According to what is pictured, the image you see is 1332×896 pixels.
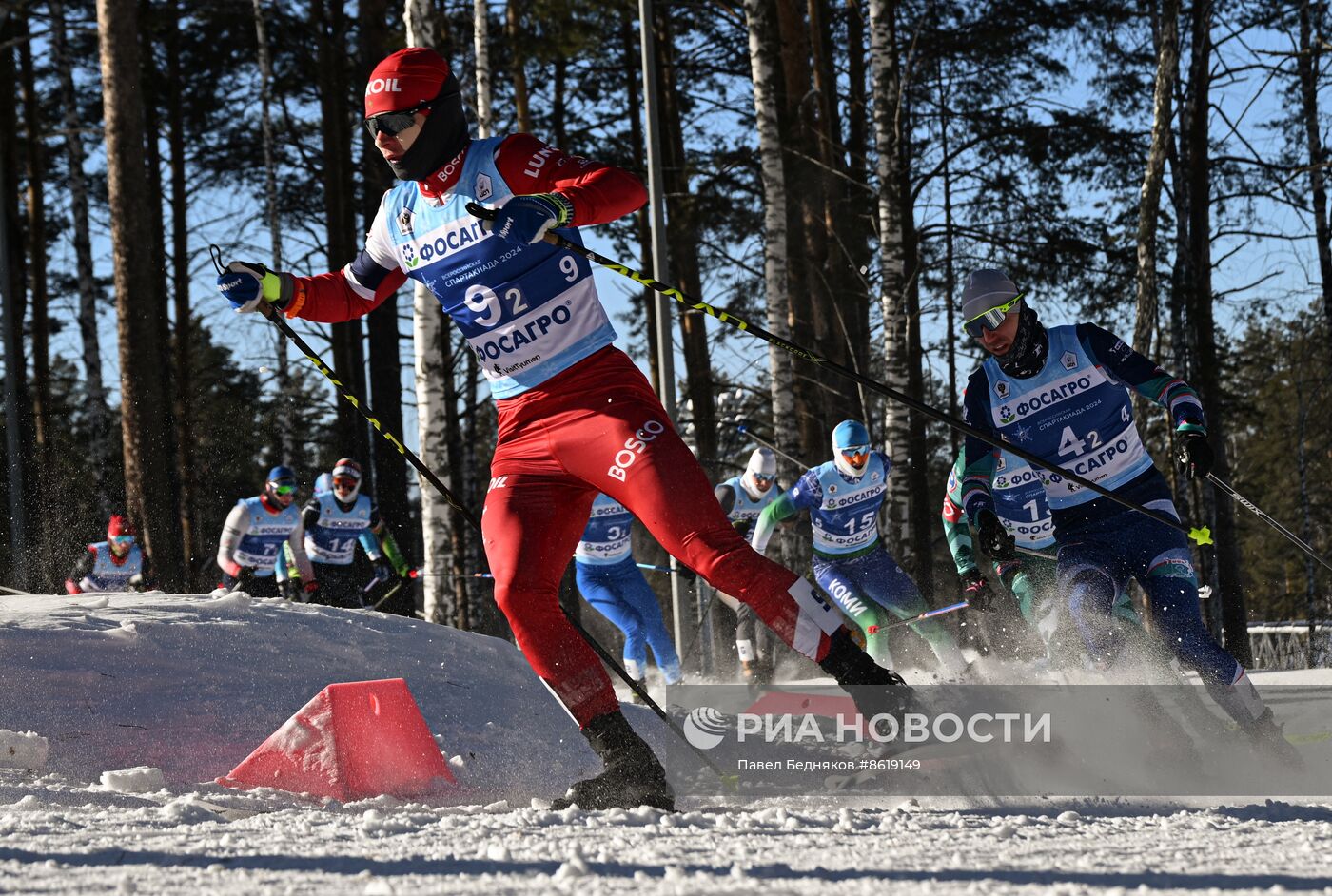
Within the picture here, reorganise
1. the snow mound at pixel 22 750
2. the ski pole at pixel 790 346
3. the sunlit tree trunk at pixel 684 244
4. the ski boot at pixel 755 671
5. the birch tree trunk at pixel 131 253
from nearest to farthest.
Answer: the ski pole at pixel 790 346 < the snow mound at pixel 22 750 < the ski boot at pixel 755 671 < the birch tree trunk at pixel 131 253 < the sunlit tree trunk at pixel 684 244

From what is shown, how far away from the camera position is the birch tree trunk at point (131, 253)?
13375 millimetres

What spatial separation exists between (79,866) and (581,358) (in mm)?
2024

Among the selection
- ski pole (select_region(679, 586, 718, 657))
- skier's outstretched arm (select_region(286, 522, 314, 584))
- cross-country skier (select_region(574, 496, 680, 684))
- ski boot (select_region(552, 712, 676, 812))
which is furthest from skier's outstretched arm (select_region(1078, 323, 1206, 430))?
skier's outstretched arm (select_region(286, 522, 314, 584))

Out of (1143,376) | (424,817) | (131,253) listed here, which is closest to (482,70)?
(131,253)

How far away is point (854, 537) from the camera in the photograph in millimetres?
10070

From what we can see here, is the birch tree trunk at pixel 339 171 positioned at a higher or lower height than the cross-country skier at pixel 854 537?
higher

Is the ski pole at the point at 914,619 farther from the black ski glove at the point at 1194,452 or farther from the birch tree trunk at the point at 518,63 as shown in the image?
the birch tree trunk at the point at 518,63

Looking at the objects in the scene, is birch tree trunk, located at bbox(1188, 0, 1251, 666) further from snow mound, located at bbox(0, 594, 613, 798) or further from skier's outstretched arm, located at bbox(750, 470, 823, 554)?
snow mound, located at bbox(0, 594, 613, 798)

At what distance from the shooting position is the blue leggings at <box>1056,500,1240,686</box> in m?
5.11

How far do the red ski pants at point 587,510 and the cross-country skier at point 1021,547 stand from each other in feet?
6.98

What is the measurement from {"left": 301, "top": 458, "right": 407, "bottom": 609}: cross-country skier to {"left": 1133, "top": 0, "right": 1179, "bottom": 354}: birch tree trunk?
845cm

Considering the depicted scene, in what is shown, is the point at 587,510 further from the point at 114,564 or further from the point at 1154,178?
the point at 1154,178

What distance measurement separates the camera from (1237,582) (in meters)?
16.5

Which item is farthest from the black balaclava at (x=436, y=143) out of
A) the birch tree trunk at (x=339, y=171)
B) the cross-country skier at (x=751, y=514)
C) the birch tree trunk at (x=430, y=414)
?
the birch tree trunk at (x=339, y=171)
